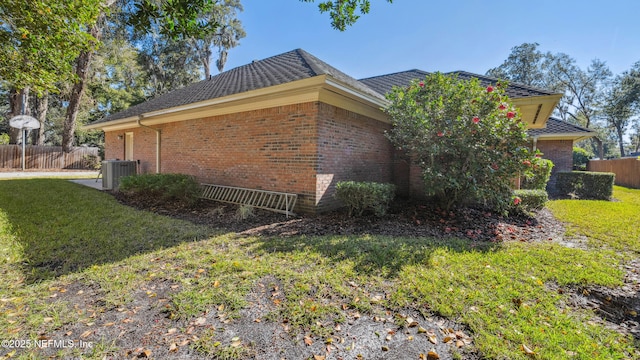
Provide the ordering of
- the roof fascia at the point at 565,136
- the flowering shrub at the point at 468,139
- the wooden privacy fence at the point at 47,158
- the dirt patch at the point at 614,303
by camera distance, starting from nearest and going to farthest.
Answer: the dirt patch at the point at 614,303 < the flowering shrub at the point at 468,139 < the roof fascia at the point at 565,136 < the wooden privacy fence at the point at 47,158

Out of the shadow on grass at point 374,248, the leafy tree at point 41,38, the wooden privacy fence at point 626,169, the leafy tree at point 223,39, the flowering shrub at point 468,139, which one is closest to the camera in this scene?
the shadow on grass at point 374,248

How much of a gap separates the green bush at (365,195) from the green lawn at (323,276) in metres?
1.19

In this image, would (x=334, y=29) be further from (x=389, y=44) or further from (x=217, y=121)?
(x=389, y=44)

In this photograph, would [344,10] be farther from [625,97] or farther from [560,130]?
[625,97]

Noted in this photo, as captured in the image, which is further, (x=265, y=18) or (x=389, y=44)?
(x=265, y=18)

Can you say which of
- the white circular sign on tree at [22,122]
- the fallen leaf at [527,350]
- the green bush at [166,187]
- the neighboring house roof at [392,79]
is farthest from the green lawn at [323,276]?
the white circular sign on tree at [22,122]

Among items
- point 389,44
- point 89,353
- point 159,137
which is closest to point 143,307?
point 89,353

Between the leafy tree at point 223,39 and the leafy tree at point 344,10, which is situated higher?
the leafy tree at point 223,39

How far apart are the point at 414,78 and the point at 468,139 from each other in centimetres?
502

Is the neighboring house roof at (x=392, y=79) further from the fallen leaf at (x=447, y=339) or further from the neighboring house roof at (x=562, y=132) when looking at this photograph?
the fallen leaf at (x=447, y=339)

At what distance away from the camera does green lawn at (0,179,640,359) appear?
7.41 ft

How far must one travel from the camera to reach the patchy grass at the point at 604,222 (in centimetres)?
475

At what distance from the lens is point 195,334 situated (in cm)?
216

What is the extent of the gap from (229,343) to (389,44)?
1143 centimetres
